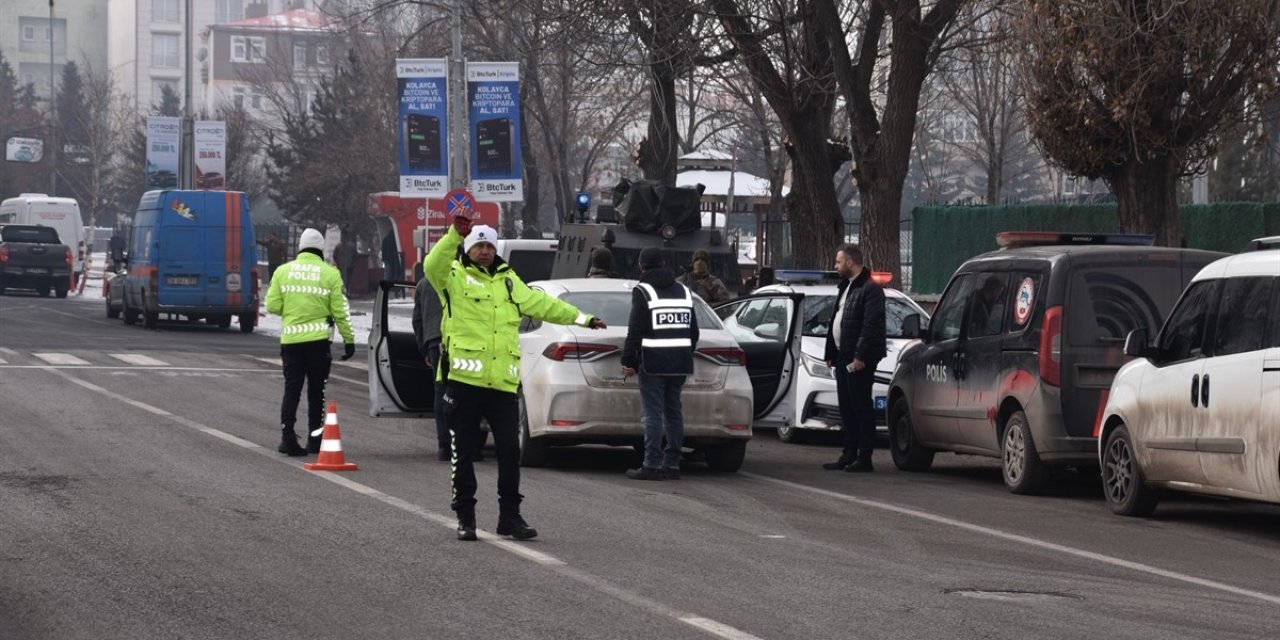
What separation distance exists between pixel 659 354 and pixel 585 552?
3.57 meters

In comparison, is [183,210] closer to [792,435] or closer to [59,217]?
[792,435]

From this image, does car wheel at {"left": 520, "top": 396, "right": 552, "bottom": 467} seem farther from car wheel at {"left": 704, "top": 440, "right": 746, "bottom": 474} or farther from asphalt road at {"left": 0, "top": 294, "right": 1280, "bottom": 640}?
car wheel at {"left": 704, "top": 440, "right": 746, "bottom": 474}

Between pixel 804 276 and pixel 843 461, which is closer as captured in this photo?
pixel 843 461

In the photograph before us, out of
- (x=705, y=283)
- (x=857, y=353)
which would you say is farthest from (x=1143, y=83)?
(x=705, y=283)

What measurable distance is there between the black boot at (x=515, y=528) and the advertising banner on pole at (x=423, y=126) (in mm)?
19919

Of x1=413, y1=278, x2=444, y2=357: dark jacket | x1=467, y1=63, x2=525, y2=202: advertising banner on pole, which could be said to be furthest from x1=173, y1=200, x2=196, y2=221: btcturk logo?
x1=413, y1=278, x2=444, y2=357: dark jacket

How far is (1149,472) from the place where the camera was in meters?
12.0

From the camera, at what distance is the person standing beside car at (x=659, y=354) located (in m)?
13.3

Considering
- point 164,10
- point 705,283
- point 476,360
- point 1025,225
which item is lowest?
point 476,360

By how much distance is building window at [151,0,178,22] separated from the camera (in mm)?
147000

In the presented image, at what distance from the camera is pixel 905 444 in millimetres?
15617

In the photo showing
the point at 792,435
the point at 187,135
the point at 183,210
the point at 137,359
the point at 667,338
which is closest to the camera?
the point at 667,338

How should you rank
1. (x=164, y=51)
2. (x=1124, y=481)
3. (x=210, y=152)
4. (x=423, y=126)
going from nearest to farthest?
1. (x=1124, y=481)
2. (x=423, y=126)
3. (x=210, y=152)
4. (x=164, y=51)

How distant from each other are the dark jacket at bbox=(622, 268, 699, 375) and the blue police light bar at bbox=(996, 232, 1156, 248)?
9.53 ft
